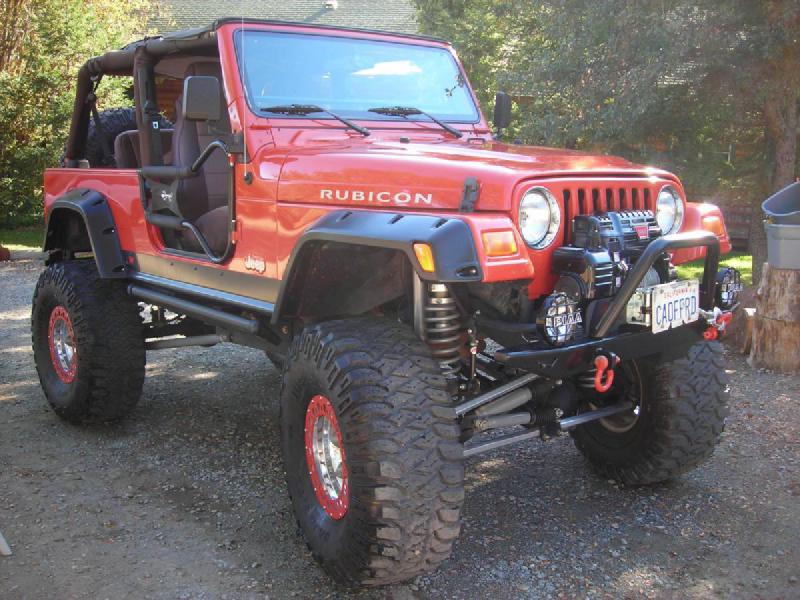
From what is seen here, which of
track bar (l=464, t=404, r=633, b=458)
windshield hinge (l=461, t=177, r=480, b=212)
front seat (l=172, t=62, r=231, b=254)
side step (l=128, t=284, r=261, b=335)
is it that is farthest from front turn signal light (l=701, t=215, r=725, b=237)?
front seat (l=172, t=62, r=231, b=254)

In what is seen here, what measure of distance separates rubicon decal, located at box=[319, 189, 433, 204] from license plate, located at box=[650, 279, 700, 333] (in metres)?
0.92

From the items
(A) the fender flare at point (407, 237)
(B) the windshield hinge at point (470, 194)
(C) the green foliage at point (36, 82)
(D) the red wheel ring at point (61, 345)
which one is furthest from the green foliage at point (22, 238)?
(B) the windshield hinge at point (470, 194)

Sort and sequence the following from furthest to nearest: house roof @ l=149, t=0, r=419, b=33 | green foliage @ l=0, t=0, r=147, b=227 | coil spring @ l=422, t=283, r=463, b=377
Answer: house roof @ l=149, t=0, r=419, b=33
green foliage @ l=0, t=0, r=147, b=227
coil spring @ l=422, t=283, r=463, b=377

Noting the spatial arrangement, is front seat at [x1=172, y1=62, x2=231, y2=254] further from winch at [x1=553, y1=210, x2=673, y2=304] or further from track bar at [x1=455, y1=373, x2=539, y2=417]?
winch at [x1=553, y1=210, x2=673, y2=304]

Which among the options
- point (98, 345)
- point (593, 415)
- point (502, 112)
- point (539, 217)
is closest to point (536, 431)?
point (593, 415)

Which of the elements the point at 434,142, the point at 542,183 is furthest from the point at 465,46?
the point at 542,183

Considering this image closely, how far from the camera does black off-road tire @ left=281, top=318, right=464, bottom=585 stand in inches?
112

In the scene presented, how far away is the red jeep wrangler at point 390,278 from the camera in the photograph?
9.48 feet

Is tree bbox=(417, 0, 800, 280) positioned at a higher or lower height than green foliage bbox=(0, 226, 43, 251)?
higher

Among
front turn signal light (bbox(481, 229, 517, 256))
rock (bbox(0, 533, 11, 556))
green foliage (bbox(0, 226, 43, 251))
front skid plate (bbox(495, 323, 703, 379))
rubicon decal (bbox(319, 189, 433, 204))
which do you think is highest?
rubicon decal (bbox(319, 189, 433, 204))

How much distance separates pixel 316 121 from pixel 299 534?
1.91 m

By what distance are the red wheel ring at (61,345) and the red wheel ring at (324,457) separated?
2.49 meters

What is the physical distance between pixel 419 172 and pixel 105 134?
136 inches

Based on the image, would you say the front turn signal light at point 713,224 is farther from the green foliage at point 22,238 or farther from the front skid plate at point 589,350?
the green foliage at point 22,238
